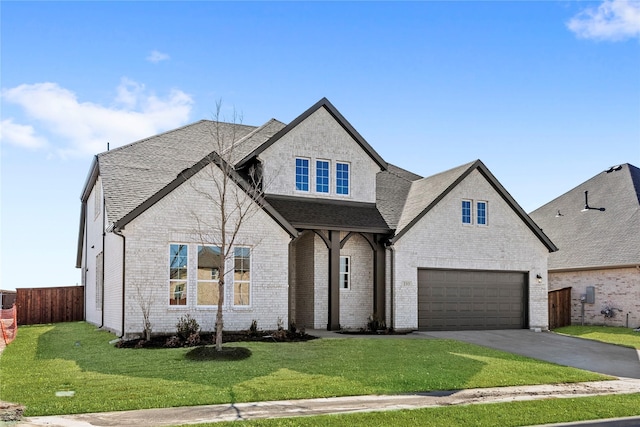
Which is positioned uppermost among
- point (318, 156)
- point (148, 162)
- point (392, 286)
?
point (318, 156)

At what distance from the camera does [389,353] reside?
17078 millimetres

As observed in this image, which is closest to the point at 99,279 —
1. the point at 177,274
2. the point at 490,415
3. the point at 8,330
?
the point at 8,330

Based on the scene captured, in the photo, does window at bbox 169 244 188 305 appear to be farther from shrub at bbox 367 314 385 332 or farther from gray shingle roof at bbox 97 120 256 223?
shrub at bbox 367 314 385 332

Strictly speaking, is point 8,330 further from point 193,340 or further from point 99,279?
point 193,340

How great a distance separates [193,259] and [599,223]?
2184 centimetres

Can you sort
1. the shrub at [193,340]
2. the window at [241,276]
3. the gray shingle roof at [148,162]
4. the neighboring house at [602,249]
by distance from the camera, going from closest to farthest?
the shrub at [193,340]
the window at [241,276]
the gray shingle roof at [148,162]
the neighboring house at [602,249]

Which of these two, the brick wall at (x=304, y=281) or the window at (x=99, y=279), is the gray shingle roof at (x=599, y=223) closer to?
the brick wall at (x=304, y=281)

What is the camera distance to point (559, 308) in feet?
97.5

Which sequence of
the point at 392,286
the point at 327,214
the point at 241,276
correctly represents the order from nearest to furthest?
the point at 241,276
the point at 327,214
the point at 392,286

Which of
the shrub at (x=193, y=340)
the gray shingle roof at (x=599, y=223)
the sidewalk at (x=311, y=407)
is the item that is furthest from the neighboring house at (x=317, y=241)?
the sidewalk at (x=311, y=407)

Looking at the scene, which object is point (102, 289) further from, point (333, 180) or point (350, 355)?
point (350, 355)

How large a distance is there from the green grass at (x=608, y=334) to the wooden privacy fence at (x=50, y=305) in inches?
899

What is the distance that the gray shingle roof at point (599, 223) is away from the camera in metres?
28.9

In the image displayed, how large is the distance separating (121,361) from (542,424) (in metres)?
9.40
